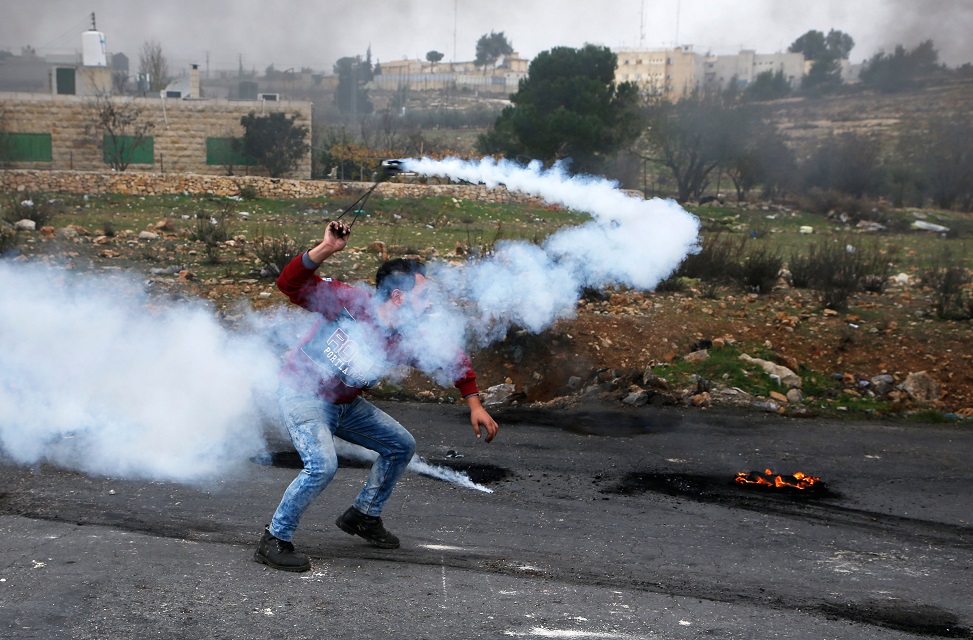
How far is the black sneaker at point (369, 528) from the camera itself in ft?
17.3

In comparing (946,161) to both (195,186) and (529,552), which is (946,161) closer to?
A: (195,186)

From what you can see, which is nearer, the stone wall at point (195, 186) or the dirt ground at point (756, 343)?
the dirt ground at point (756, 343)

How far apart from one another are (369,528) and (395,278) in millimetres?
1472

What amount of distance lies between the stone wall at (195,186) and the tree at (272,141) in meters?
7.26

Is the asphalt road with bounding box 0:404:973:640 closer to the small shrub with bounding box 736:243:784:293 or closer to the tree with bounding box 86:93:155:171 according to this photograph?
the small shrub with bounding box 736:243:784:293

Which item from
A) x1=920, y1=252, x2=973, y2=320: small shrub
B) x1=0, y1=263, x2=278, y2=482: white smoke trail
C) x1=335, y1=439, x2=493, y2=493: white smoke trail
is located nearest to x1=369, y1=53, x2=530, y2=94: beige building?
x1=920, y1=252, x2=973, y2=320: small shrub

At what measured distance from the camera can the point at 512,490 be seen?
6648 millimetres

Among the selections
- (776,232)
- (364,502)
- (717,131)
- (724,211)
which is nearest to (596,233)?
(364,502)

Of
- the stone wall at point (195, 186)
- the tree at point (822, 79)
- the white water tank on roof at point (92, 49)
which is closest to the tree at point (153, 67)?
the white water tank on roof at point (92, 49)

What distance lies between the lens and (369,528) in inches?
208

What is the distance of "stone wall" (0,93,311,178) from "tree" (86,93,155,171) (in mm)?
144

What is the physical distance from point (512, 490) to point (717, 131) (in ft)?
108

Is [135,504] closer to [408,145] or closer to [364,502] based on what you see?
[364,502]

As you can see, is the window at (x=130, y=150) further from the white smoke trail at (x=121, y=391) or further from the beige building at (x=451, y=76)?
the beige building at (x=451, y=76)
